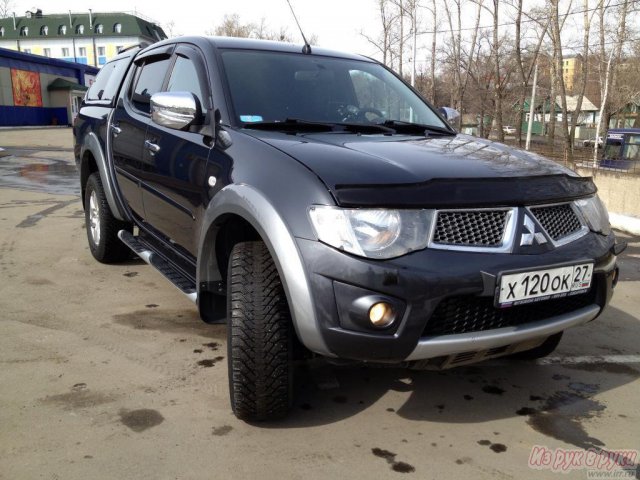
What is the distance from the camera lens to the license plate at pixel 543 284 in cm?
216

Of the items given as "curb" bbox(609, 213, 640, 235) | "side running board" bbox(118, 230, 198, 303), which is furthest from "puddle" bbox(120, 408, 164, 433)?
"curb" bbox(609, 213, 640, 235)

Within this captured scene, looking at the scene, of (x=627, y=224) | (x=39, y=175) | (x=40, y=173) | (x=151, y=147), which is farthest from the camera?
(x=40, y=173)

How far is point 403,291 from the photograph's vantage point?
2049 millimetres

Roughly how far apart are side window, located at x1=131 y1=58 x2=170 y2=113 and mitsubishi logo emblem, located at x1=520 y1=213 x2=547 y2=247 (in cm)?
247

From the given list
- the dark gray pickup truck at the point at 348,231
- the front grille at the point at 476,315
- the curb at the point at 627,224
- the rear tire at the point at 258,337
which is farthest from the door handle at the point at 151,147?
the curb at the point at 627,224

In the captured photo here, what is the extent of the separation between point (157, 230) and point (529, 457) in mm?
2484

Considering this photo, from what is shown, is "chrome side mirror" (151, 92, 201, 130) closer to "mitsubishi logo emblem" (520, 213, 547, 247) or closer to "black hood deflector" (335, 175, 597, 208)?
"black hood deflector" (335, 175, 597, 208)

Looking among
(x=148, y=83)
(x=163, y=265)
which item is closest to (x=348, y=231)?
(x=163, y=265)

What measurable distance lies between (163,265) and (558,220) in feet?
7.34

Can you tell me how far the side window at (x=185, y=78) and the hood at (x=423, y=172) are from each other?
2.17 ft

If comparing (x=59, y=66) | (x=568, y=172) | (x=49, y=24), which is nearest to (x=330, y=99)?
(x=568, y=172)

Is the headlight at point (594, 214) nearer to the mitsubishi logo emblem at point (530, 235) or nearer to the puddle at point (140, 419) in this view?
the mitsubishi logo emblem at point (530, 235)

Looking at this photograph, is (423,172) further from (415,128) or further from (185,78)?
(185,78)

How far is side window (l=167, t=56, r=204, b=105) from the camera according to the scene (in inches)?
124
